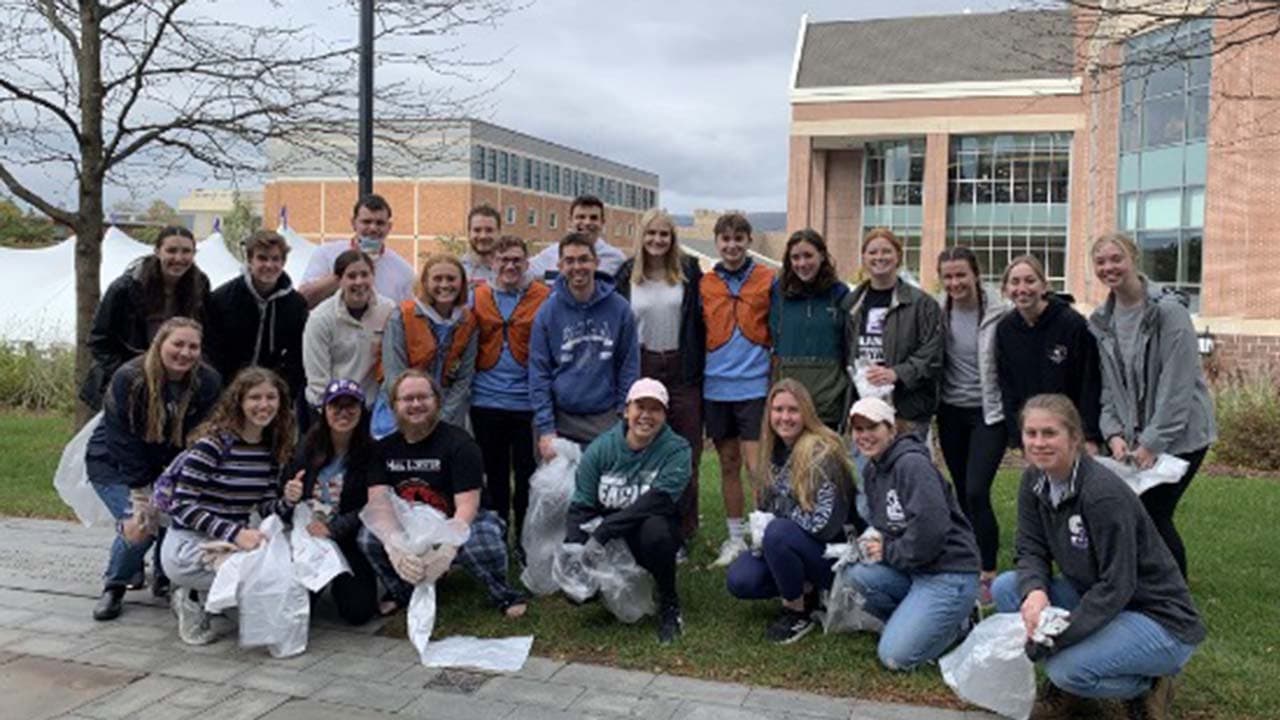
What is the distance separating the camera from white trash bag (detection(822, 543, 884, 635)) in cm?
500

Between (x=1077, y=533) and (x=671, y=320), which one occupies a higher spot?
(x=671, y=320)

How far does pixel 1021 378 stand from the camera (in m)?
5.39

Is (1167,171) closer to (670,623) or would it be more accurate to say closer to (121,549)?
(670,623)

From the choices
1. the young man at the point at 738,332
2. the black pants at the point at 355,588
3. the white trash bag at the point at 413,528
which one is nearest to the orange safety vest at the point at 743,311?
Answer: the young man at the point at 738,332

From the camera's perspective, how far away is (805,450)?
514 cm

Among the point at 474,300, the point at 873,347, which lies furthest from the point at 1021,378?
the point at 474,300

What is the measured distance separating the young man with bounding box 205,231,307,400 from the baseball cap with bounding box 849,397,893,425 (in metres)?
3.13

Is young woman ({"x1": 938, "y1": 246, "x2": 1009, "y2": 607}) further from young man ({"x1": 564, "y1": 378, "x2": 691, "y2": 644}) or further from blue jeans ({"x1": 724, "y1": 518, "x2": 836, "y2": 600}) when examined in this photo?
young man ({"x1": 564, "y1": 378, "x2": 691, "y2": 644})

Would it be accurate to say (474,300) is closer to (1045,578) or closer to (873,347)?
(873,347)

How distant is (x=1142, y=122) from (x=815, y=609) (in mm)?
28867

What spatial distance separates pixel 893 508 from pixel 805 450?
0.50m

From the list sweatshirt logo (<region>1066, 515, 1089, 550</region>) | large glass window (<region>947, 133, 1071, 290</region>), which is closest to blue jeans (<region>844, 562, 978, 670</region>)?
sweatshirt logo (<region>1066, 515, 1089, 550</region>)

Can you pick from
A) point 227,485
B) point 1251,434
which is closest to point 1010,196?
point 1251,434

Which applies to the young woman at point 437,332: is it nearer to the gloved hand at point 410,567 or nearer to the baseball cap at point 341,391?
the baseball cap at point 341,391
